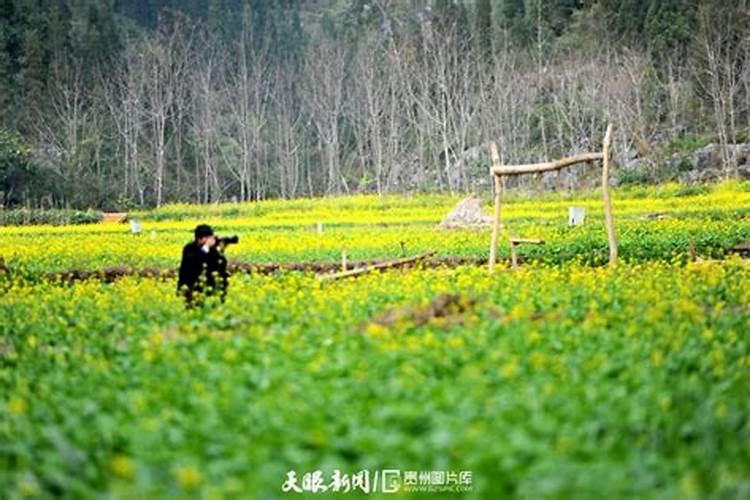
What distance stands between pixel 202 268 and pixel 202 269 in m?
0.03

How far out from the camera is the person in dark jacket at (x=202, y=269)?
468 inches

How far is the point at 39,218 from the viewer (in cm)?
3803

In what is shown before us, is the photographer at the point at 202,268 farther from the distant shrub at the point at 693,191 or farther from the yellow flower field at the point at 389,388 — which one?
the distant shrub at the point at 693,191

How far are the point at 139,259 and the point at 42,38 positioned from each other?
1672 inches

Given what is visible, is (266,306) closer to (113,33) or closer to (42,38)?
(42,38)

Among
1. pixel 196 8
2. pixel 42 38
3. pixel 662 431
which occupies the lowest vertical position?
pixel 662 431

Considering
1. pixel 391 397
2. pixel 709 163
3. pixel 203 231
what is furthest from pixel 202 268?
Result: pixel 709 163

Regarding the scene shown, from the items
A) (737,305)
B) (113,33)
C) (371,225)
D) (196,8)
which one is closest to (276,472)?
(737,305)

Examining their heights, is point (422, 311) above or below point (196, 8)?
below

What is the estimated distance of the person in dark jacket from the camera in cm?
1189

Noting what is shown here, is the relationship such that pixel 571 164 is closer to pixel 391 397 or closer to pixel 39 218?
pixel 391 397

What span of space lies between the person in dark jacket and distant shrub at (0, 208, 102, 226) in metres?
26.8

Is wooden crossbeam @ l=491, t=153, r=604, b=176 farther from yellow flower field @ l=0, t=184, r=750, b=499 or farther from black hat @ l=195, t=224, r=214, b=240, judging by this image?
black hat @ l=195, t=224, r=214, b=240

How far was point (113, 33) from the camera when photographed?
210ft
